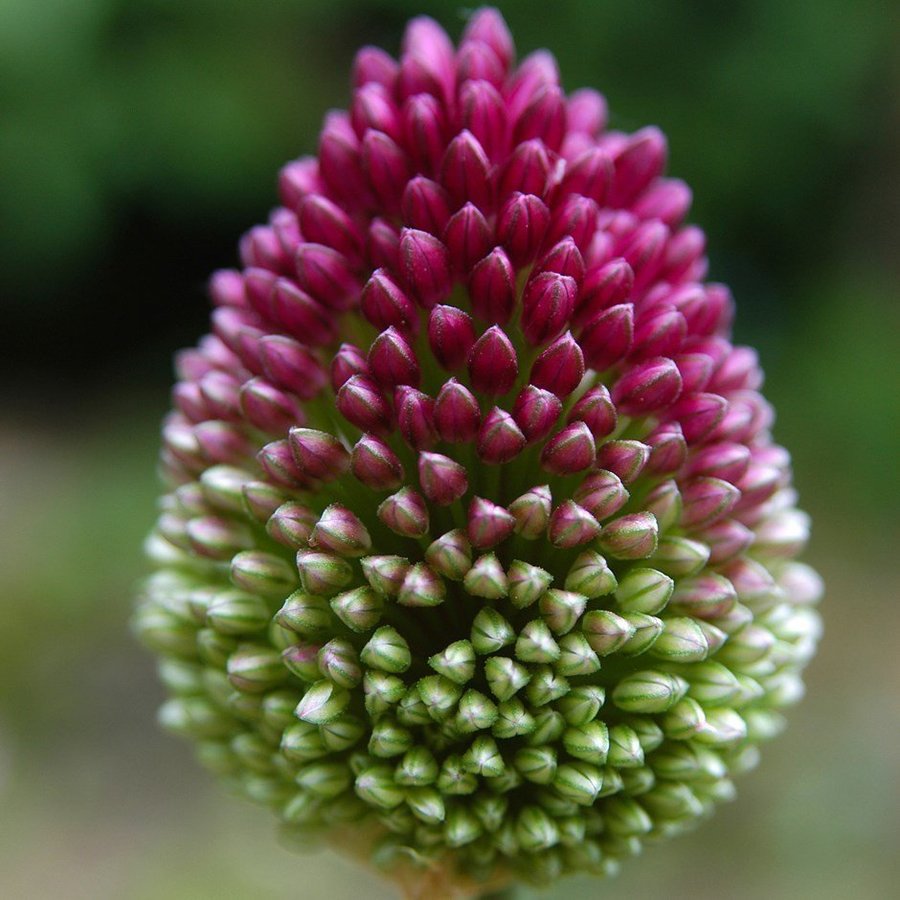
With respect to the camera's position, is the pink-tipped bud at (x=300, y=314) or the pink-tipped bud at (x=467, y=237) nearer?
the pink-tipped bud at (x=467, y=237)

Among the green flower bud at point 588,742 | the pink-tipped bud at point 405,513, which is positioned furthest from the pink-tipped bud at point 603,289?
the green flower bud at point 588,742

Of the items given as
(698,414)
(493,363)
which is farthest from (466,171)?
(698,414)

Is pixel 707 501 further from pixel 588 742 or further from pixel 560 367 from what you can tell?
pixel 588 742

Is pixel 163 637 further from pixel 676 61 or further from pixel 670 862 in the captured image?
pixel 676 61

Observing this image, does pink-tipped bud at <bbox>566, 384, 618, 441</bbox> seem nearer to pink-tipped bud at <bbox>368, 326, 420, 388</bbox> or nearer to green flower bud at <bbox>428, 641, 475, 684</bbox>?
pink-tipped bud at <bbox>368, 326, 420, 388</bbox>

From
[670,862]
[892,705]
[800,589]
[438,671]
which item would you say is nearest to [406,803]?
[438,671]

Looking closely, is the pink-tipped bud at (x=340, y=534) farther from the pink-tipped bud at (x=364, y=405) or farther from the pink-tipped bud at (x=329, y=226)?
the pink-tipped bud at (x=329, y=226)

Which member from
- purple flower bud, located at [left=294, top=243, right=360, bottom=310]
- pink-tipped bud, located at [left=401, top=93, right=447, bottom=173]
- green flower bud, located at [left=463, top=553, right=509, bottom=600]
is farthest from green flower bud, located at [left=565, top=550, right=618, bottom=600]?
pink-tipped bud, located at [left=401, top=93, right=447, bottom=173]
